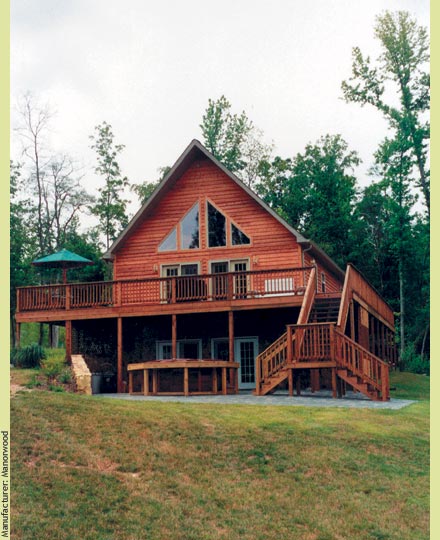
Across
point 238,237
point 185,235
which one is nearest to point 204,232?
point 185,235

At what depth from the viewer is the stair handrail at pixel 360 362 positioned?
61.1 feet

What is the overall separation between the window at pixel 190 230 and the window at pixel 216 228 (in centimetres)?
47

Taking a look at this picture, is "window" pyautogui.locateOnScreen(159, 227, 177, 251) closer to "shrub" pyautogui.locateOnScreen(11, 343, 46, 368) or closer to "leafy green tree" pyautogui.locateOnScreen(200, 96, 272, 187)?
"shrub" pyautogui.locateOnScreen(11, 343, 46, 368)

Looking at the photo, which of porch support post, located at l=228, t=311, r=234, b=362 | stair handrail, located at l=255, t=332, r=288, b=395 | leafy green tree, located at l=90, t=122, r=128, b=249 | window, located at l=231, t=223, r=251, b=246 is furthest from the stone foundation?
leafy green tree, located at l=90, t=122, r=128, b=249

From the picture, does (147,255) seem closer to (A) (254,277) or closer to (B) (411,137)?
(A) (254,277)

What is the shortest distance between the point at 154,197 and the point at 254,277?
4.71 m

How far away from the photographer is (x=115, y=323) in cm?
2656

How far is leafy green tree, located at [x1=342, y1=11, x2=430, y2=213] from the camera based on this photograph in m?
35.9

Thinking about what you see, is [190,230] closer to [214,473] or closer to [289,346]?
[289,346]

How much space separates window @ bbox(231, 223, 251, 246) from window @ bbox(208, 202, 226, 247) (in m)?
0.33

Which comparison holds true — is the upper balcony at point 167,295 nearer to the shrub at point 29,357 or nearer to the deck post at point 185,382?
the shrub at point 29,357

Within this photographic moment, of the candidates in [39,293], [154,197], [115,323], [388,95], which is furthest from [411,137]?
[39,293]

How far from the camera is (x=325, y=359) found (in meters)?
19.0

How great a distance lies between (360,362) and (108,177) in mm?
26939
